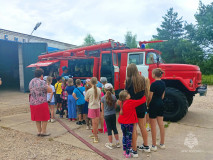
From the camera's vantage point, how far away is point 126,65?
646 centimetres

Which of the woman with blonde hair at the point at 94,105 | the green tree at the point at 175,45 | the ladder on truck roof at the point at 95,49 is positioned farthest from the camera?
the green tree at the point at 175,45

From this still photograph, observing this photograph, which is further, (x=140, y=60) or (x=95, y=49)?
(x=95, y=49)

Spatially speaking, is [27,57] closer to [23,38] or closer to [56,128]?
[23,38]

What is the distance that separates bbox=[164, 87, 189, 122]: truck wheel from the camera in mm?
5188

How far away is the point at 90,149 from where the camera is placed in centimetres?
358

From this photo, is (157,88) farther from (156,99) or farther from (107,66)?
(107,66)

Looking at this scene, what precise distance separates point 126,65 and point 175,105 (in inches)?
88.1

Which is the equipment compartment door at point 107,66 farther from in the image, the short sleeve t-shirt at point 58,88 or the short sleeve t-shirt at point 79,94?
the short sleeve t-shirt at point 79,94

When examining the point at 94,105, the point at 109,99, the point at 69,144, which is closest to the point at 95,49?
the point at 94,105

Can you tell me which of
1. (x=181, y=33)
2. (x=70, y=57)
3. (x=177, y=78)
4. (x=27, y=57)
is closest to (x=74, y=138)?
(x=177, y=78)

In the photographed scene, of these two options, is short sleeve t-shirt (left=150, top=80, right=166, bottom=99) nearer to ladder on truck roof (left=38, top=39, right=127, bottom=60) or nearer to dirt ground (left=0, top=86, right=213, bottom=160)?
dirt ground (left=0, top=86, right=213, bottom=160)

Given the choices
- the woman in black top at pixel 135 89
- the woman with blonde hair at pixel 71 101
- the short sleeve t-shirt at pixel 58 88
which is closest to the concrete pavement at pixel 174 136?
the woman with blonde hair at pixel 71 101

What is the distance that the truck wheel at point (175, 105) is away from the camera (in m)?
5.19

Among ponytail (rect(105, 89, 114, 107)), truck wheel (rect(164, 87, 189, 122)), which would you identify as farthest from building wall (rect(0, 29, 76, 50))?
ponytail (rect(105, 89, 114, 107))
